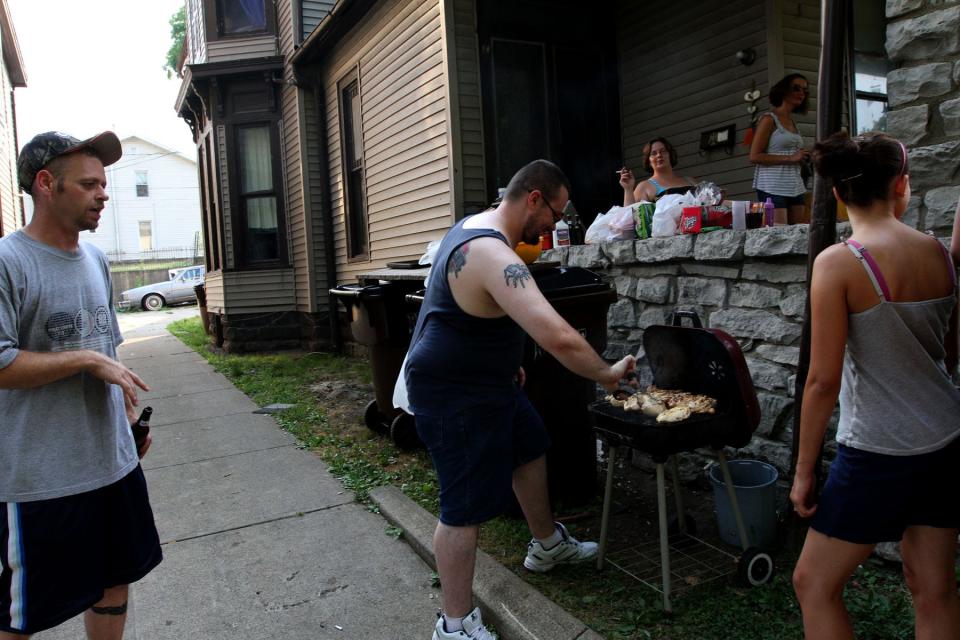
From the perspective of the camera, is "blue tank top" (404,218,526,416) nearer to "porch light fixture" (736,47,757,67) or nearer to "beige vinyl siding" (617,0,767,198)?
"beige vinyl siding" (617,0,767,198)

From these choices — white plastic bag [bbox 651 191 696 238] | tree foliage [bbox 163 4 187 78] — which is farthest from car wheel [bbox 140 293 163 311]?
white plastic bag [bbox 651 191 696 238]

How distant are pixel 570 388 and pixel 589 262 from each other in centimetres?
173

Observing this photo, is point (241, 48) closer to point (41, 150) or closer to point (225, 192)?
point (225, 192)

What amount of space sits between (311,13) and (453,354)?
1064cm

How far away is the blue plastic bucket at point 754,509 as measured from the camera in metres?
3.53

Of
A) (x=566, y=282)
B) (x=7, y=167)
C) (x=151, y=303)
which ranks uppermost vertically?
(x=7, y=167)

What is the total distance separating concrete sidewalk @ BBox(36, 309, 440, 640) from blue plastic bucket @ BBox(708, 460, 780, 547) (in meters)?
1.55

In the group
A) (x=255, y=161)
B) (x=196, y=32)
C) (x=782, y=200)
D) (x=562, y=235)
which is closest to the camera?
(x=782, y=200)

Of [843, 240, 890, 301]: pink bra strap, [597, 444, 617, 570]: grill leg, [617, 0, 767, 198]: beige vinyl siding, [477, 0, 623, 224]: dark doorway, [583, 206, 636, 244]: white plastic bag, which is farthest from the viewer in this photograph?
[477, 0, 623, 224]: dark doorway

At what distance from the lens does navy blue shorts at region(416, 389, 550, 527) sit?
2.81 m

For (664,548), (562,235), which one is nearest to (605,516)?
(664,548)

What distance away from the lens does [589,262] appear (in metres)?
5.62

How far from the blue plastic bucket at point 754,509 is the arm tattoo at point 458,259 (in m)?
1.89

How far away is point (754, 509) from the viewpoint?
3.54 metres
